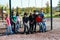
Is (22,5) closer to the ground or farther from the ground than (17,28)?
farther from the ground

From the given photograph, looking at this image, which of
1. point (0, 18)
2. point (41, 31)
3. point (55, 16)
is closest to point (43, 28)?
point (41, 31)

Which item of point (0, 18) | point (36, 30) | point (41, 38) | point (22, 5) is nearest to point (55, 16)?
point (0, 18)

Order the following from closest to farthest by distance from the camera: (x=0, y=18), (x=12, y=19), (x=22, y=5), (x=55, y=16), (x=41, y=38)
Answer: (x=41, y=38), (x=12, y=19), (x=22, y=5), (x=0, y=18), (x=55, y=16)

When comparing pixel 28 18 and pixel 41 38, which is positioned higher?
pixel 28 18

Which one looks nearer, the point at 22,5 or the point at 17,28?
the point at 17,28

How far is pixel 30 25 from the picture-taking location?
1797cm

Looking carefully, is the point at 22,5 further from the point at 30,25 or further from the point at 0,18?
the point at 0,18

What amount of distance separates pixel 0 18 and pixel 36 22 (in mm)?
9134

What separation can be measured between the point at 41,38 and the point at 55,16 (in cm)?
1937

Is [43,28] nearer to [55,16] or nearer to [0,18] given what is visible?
[0,18]

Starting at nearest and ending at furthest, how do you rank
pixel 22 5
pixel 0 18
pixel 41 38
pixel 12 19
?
1. pixel 41 38
2. pixel 12 19
3. pixel 22 5
4. pixel 0 18

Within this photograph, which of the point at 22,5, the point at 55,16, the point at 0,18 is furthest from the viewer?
the point at 55,16

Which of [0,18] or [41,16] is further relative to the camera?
[0,18]

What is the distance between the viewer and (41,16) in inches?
714
